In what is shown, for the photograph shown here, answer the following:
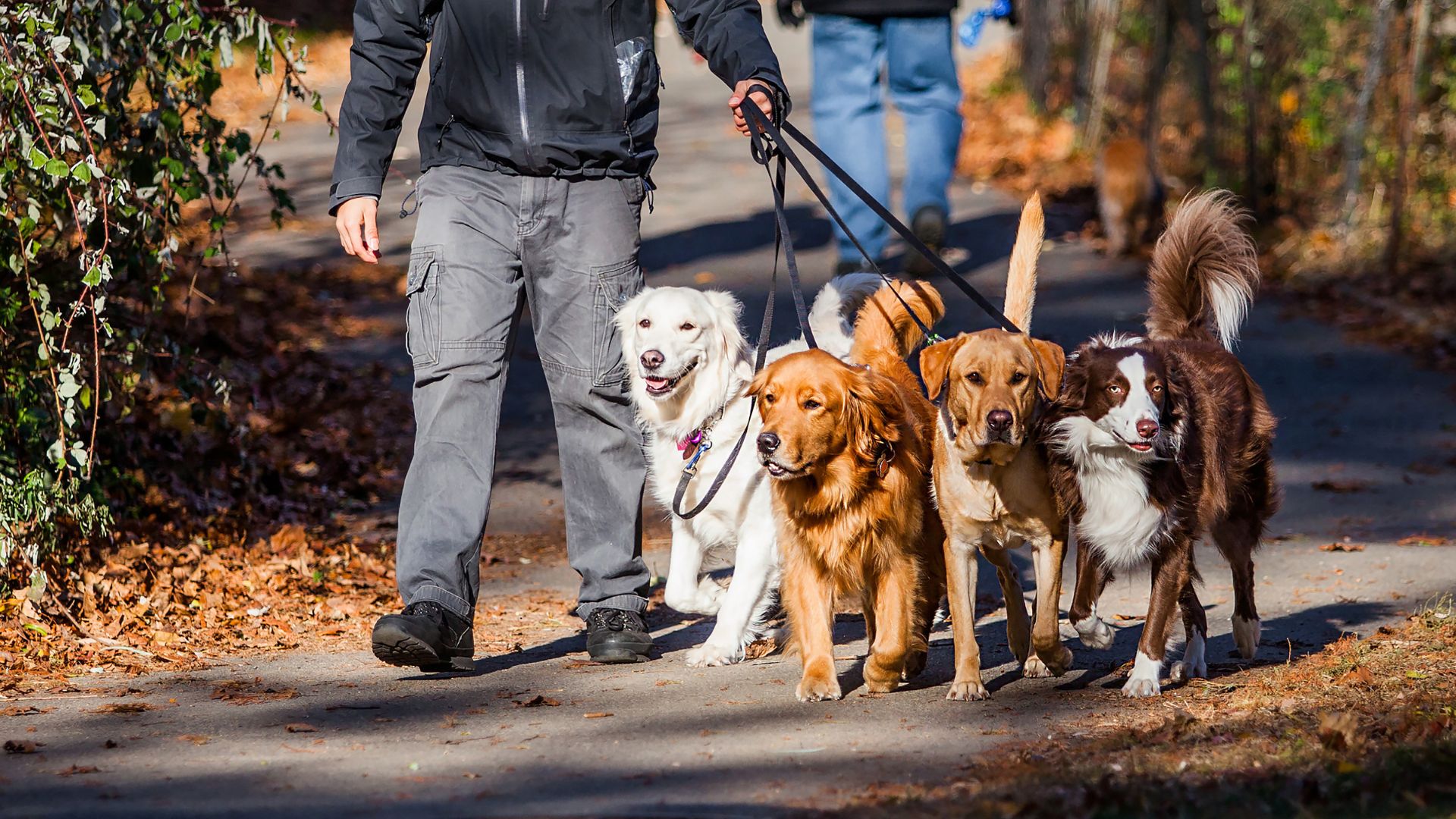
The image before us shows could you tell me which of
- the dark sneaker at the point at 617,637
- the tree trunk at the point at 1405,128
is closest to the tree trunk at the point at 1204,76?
the tree trunk at the point at 1405,128

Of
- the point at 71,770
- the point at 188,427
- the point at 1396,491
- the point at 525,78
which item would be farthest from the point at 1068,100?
the point at 71,770

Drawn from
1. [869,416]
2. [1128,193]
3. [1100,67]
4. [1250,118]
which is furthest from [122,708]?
[1100,67]

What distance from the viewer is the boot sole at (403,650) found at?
4.62 meters

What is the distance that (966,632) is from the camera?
4.62 meters

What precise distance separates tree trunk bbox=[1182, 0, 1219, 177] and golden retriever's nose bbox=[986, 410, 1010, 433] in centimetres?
990

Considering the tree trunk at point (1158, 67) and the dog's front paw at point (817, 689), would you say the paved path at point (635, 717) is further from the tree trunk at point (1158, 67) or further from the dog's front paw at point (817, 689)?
the tree trunk at point (1158, 67)

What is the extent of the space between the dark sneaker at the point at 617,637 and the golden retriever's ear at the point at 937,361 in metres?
1.40

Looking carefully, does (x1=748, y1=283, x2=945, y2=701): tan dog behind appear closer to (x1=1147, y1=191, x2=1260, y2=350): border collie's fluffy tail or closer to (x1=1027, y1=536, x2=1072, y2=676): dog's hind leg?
(x1=1027, y1=536, x2=1072, y2=676): dog's hind leg

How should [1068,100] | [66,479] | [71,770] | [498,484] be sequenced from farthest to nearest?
[1068,100] → [498,484] → [66,479] → [71,770]

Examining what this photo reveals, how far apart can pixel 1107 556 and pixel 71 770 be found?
3.02 meters

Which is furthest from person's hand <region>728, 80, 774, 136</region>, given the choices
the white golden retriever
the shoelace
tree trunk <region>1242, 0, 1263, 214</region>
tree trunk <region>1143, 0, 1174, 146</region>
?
tree trunk <region>1143, 0, 1174, 146</region>

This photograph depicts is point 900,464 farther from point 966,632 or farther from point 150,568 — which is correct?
point 150,568

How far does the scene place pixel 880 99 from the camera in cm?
916

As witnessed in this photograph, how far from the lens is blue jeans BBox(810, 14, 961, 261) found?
8945 millimetres
